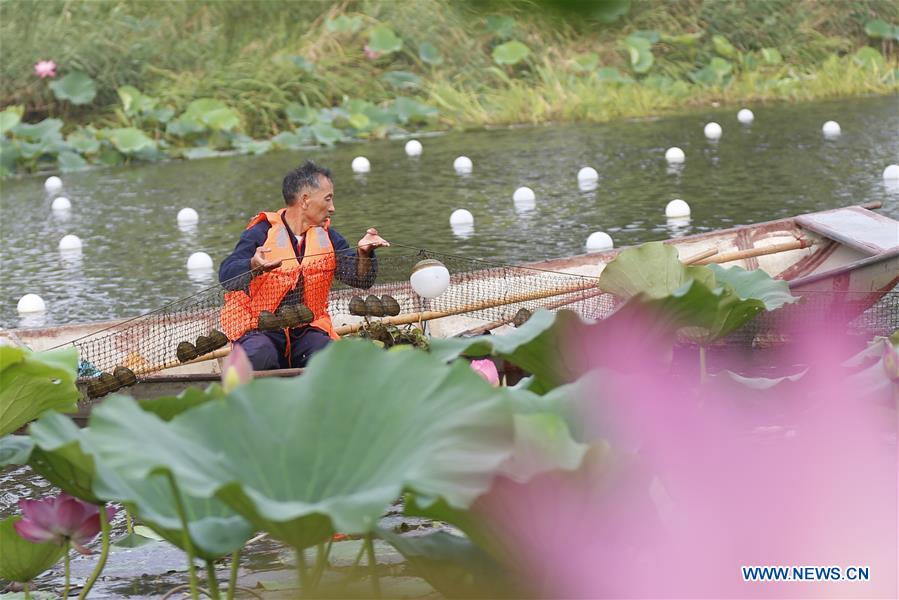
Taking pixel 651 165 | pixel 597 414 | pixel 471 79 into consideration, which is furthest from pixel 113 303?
pixel 471 79

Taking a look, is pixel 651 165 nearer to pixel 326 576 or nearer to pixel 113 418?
pixel 326 576

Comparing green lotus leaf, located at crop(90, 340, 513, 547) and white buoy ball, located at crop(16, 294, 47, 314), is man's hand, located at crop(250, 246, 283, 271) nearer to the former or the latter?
green lotus leaf, located at crop(90, 340, 513, 547)

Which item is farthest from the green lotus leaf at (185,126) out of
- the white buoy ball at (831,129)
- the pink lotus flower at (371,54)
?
the white buoy ball at (831,129)

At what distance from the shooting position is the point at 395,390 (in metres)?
2.12

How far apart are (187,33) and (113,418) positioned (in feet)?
59.7

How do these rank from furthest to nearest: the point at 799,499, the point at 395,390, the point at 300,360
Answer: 1. the point at 300,360
2. the point at 799,499
3. the point at 395,390

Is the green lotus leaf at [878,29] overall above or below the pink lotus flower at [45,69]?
above

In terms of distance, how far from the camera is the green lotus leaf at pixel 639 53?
19125 millimetres

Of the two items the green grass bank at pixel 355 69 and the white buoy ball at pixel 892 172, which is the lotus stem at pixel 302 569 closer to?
the white buoy ball at pixel 892 172

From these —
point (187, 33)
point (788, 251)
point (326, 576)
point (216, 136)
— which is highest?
point (187, 33)

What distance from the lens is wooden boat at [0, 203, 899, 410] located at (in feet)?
19.3

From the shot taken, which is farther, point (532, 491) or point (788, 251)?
point (788, 251)

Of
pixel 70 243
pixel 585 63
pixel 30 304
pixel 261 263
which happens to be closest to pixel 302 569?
pixel 261 263

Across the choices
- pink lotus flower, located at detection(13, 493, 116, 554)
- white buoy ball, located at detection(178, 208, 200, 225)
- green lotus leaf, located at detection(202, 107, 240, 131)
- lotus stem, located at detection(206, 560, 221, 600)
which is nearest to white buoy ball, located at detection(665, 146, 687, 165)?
white buoy ball, located at detection(178, 208, 200, 225)
